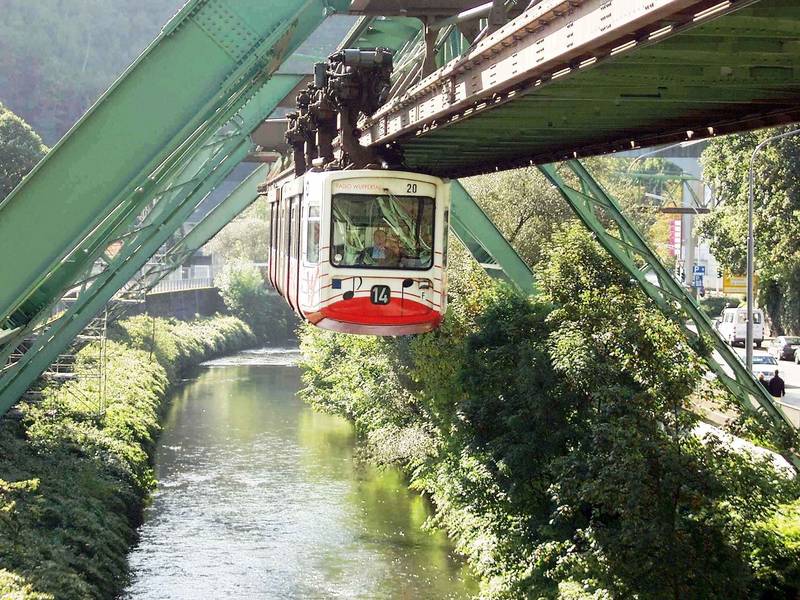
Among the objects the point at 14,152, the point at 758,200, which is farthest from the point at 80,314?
the point at 758,200

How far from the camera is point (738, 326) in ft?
144

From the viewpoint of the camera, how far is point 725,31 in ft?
22.8

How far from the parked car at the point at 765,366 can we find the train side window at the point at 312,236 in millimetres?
18643

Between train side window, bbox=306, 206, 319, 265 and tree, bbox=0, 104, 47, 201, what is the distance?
26565 millimetres

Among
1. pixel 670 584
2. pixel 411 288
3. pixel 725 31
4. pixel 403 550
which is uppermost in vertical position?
pixel 725 31

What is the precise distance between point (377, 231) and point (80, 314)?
798 centimetres

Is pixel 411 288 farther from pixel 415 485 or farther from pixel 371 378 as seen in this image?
pixel 371 378

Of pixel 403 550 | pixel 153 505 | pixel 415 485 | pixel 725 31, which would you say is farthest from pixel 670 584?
pixel 153 505

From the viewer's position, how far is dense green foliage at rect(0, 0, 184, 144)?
93438mm

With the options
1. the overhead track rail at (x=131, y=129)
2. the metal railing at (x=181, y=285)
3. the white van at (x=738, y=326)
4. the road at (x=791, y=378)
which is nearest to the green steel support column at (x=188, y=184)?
the overhead track rail at (x=131, y=129)

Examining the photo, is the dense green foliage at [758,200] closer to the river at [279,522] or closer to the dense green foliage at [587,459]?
the river at [279,522]

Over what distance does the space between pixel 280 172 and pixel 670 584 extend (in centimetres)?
1695

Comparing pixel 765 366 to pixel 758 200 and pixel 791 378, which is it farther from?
pixel 758 200

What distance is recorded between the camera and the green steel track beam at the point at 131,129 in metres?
10.4
